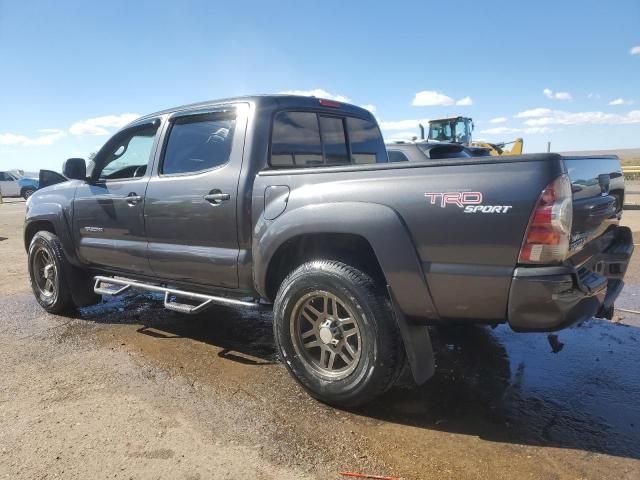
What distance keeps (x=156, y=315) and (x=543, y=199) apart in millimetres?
4215

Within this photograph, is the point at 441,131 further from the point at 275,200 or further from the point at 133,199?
the point at 275,200

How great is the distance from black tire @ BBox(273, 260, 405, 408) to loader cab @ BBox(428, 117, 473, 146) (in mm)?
20119

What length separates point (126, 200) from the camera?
4.33 m

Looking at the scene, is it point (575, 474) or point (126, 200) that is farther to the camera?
point (126, 200)

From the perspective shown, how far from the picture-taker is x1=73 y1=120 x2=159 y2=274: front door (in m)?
4.30

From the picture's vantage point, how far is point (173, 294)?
4.15 meters

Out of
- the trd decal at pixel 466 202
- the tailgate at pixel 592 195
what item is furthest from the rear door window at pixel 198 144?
the tailgate at pixel 592 195

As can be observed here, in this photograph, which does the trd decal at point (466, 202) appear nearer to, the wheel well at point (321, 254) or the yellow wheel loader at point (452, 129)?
the wheel well at point (321, 254)

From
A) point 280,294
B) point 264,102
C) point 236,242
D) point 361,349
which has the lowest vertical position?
point 361,349

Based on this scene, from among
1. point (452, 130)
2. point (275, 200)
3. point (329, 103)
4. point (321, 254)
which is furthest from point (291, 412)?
point (452, 130)

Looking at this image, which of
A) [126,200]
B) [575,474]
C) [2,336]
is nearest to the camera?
[575,474]

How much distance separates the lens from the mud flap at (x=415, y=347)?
279 cm

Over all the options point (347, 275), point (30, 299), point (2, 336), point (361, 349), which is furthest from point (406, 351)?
point (30, 299)

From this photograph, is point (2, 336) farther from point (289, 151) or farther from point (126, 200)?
point (289, 151)
